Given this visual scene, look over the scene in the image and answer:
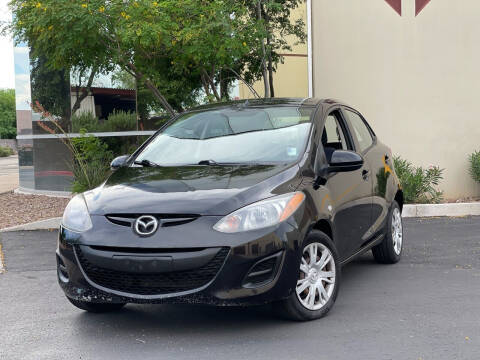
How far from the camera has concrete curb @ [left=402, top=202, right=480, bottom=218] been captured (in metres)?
10.5

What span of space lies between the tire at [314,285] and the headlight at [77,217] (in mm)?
1391

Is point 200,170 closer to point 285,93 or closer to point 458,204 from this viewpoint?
point 458,204

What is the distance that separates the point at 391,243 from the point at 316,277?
2.20 m

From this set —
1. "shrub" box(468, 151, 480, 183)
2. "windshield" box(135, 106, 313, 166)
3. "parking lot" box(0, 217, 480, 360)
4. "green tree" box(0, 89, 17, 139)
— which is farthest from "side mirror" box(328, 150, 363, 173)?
"green tree" box(0, 89, 17, 139)

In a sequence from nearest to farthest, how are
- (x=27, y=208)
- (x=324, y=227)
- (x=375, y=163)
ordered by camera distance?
(x=324, y=227) < (x=375, y=163) < (x=27, y=208)

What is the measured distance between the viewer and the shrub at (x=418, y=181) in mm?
10938

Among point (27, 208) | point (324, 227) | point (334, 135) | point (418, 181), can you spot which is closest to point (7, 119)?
point (27, 208)

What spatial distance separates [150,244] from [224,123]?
1.83 meters

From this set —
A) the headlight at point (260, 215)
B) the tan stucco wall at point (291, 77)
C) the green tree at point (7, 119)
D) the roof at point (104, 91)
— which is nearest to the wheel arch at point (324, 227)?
the headlight at point (260, 215)

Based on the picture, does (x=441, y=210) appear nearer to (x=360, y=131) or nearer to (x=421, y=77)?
(x=421, y=77)

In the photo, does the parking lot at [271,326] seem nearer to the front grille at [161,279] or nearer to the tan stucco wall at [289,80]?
the front grille at [161,279]

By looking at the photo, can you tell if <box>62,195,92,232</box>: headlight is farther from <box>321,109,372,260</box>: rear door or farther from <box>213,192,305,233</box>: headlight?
<box>321,109,372,260</box>: rear door

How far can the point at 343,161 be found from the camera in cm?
534

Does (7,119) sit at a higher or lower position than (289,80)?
lower
